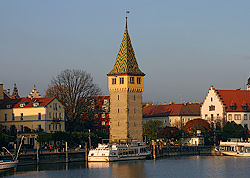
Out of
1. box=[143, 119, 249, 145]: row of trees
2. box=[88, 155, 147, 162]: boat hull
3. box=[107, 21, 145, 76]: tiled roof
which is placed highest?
box=[107, 21, 145, 76]: tiled roof

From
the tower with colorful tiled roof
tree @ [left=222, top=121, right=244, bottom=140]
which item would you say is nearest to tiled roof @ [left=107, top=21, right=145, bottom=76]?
the tower with colorful tiled roof

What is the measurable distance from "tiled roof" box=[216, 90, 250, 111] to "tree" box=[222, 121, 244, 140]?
11877 millimetres

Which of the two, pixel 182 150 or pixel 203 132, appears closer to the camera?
pixel 182 150

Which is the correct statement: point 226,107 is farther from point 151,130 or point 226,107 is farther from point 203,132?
point 151,130

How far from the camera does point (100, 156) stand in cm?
12031

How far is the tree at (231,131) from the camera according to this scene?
15312cm

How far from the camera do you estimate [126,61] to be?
479ft

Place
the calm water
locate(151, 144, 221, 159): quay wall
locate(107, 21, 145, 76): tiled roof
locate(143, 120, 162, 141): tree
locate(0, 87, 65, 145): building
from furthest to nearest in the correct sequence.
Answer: locate(143, 120, 162, 141): tree < locate(107, 21, 145, 76): tiled roof < locate(151, 144, 221, 159): quay wall < locate(0, 87, 65, 145): building < the calm water

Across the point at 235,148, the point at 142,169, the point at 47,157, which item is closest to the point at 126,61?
the point at 235,148

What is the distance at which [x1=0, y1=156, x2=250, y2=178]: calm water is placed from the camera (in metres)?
100

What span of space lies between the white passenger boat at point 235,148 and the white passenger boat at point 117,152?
61.9 ft

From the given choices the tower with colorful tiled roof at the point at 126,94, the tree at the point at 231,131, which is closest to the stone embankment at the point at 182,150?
the tower with colorful tiled roof at the point at 126,94

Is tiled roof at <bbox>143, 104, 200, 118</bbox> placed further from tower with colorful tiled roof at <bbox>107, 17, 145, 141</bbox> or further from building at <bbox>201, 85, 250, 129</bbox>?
tower with colorful tiled roof at <bbox>107, 17, 145, 141</bbox>

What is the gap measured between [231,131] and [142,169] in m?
49.5
